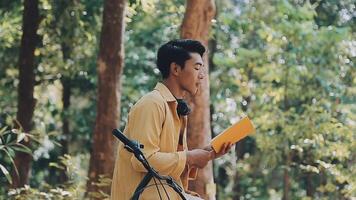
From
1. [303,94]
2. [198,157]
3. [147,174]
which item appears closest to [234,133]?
[198,157]

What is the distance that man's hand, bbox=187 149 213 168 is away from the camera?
10.2ft

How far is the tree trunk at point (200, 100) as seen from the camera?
278 inches

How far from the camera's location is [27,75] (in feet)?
32.5

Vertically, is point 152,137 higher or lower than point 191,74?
lower

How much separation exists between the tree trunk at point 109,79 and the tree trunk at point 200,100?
71 cm

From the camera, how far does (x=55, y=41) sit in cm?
1077

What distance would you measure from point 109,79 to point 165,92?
14.3ft

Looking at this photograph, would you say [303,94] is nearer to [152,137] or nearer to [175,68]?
[175,68]

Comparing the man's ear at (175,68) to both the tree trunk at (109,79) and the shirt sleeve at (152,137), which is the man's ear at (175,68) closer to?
the shirt sleeve at (152,137)

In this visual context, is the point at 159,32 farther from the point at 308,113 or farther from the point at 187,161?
the point at 187,161

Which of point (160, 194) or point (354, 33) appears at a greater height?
point (354, 33)

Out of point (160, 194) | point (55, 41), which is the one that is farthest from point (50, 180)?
point (160, 194)

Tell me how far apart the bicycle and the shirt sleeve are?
0.14ft

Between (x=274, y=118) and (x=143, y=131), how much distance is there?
7.93 metres
